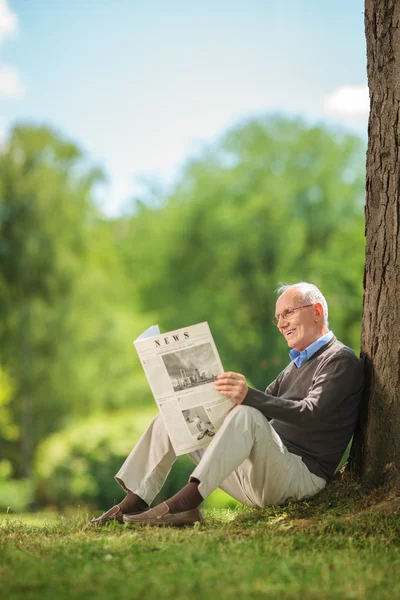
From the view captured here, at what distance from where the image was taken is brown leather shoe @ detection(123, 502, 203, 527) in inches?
148

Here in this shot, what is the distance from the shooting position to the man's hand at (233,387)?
12.3ft

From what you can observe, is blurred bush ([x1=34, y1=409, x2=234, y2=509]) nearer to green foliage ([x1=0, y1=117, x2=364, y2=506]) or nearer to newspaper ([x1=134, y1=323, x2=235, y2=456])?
green foliage ([x1=0, y1=117, x2=364, y2=506])

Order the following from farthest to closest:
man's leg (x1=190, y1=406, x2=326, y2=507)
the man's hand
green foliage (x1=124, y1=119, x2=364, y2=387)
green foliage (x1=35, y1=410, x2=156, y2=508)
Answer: green foliage (x1=124, y1=119, x2=364, y2=387) < green foliage (x1=35, y1=410, x2=156, y2=508) < the man's hand < man's leg (x1=190, y1=406, x2=326, y2=507)

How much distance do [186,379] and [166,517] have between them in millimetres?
694

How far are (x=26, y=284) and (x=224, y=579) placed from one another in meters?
14.7

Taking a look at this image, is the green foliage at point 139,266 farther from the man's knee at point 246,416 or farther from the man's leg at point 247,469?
the man's knee at point 246,416

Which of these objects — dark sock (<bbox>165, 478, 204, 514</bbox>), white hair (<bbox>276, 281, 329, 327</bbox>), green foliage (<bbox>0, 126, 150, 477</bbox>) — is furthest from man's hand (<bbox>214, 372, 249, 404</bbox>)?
green foliage (<bbox>0, 126, 150, 477</bbox>)

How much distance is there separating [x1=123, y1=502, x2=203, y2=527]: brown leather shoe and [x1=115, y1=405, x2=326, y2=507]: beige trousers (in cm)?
18

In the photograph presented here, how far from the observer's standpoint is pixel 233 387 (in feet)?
12.3

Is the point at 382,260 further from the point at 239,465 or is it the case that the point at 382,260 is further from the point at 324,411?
the point at 239,465

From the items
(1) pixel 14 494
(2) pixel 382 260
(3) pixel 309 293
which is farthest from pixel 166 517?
(1) pixel 14 494

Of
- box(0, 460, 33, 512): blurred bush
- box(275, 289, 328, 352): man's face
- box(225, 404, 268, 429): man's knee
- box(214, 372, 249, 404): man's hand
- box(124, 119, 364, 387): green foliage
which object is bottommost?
box(0, 460, 33, 512): blurred bush

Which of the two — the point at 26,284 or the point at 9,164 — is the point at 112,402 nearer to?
the point at 26,284

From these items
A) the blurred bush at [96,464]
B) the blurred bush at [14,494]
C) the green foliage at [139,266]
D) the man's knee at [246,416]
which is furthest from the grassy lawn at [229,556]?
the blurred bush at [14,494]
